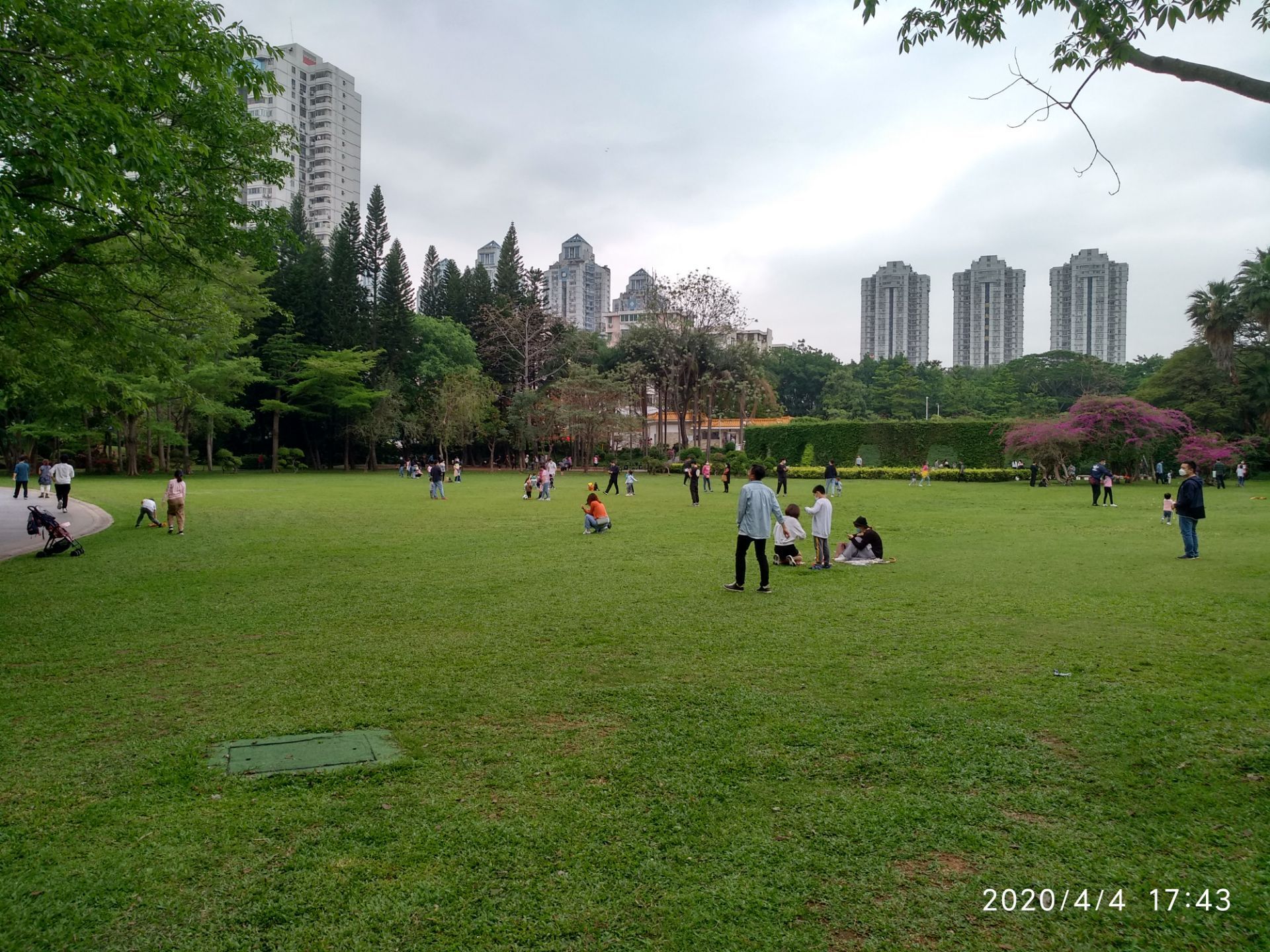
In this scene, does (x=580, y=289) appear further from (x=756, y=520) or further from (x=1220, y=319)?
(x=756, y=520)

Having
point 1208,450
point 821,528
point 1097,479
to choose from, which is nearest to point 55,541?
point 821,528

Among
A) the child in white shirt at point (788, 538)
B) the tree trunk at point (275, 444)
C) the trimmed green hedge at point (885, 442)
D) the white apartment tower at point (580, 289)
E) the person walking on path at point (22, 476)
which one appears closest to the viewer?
the child in white shirt at point (788, 538)

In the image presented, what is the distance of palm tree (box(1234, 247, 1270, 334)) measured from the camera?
118 ft

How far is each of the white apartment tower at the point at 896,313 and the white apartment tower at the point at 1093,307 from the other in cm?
1746

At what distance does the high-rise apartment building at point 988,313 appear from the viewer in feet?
295

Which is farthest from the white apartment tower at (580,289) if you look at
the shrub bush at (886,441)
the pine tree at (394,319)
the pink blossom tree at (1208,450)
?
the pink blossom tree at (1208,450)

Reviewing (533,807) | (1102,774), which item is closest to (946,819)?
(1102,774)

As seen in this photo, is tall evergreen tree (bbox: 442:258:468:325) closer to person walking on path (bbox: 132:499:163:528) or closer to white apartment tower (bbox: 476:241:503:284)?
person walking on path (bbox: 132:499:163:528)

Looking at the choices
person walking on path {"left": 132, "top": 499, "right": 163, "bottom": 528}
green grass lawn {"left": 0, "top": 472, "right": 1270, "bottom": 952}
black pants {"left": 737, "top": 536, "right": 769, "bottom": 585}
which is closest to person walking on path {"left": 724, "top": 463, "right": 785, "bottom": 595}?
black pants {"left": 737, "top": 536, "right": 769, "bottom": 585}

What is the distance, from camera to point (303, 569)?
10672mm

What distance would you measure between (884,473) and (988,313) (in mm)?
59808

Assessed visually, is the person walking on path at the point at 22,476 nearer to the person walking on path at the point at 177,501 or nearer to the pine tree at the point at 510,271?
the person walking on path at the point at 177,501

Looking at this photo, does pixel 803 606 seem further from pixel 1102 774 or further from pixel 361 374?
pixel 361 374

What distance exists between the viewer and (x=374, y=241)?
181 ft
